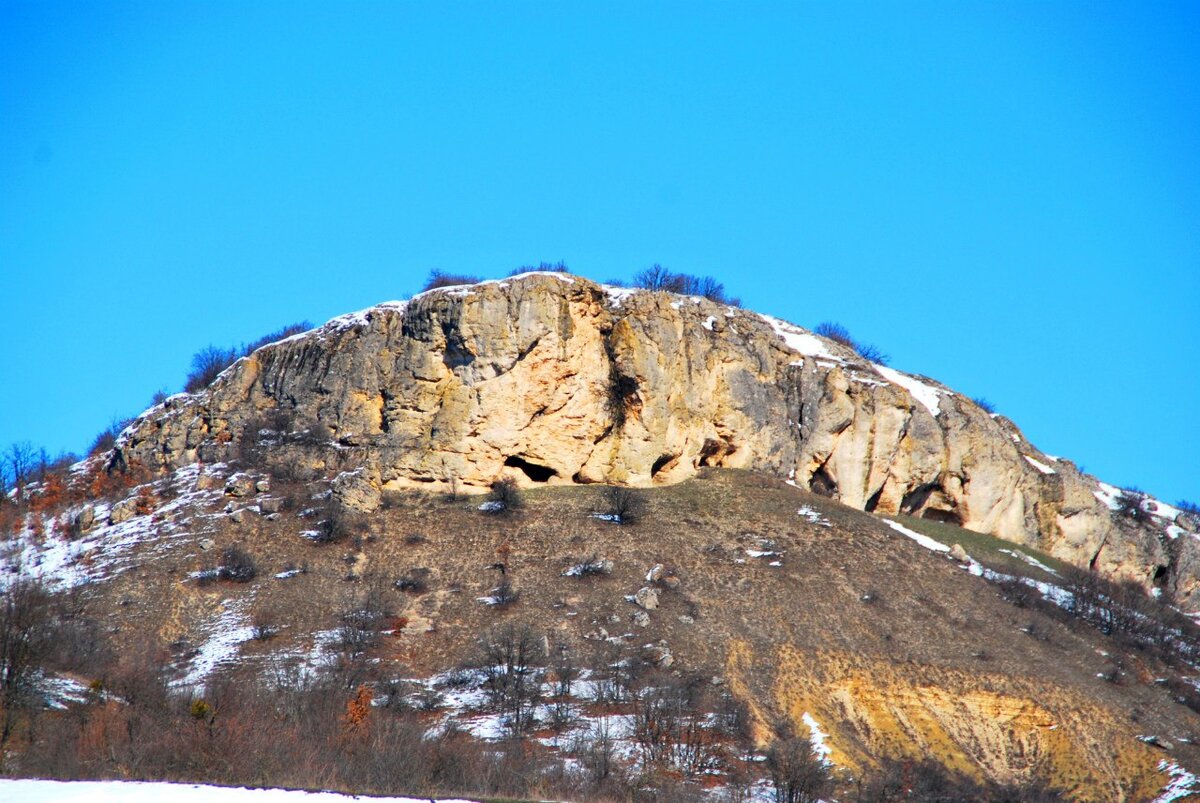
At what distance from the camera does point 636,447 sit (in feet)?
210

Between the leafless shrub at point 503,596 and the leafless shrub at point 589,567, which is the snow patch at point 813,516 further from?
the leafless shrub at point 503,596

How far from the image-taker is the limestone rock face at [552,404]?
62.5 metres

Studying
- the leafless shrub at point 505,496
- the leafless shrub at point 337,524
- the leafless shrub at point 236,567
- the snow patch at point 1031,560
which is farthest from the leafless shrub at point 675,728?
the snow patch at point 1031,560

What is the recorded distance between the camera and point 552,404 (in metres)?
63.7

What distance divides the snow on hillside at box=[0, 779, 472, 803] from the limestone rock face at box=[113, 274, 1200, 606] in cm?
3015

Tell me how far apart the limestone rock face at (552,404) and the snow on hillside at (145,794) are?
30148 mm

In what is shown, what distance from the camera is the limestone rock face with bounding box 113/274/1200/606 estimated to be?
62.5m

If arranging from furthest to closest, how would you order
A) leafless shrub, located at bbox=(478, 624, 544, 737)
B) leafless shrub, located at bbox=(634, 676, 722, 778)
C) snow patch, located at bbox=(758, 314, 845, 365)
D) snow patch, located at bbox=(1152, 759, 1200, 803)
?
snow patch, located at bbox=(758, 314, 845, 365) < snow patch, located at bbox=(1152, 759, 1200, 803) < leafless shrub, located at bbox=(478, 624, 544, 737) < leafless shrub, located at bbox=(634, 676, 722, 778)

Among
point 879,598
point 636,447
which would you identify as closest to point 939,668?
point 879,598

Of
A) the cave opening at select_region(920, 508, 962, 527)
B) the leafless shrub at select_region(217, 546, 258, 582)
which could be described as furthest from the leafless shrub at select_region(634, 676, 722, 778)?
the cave opening at select_region(920, 508, 962, 527)

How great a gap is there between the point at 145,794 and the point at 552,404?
37519 mm

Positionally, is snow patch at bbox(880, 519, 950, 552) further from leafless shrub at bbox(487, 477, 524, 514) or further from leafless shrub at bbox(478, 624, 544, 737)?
leafless shrub at bbox(478, 624, 544, 737)

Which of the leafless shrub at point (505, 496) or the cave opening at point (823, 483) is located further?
the cave opening at point (823, 483)

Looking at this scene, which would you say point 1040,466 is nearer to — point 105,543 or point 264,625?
point 264,625
